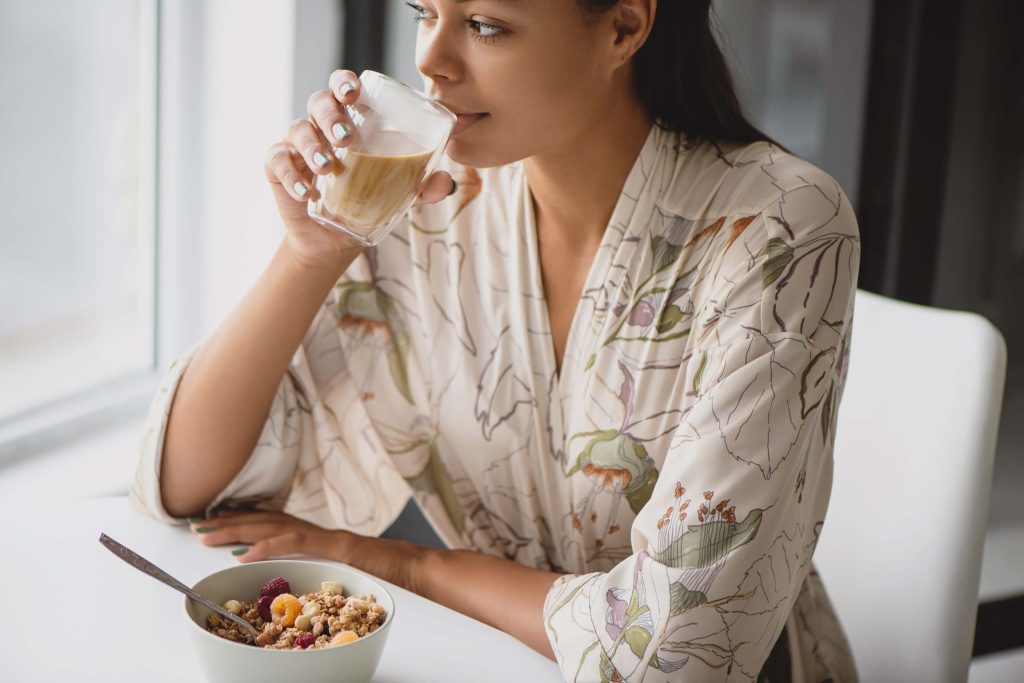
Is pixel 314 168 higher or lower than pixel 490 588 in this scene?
higher

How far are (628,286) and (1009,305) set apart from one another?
1377 millimetres

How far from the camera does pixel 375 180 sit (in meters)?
1.07

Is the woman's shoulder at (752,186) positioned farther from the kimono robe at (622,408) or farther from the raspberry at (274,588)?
the raspberry at (274,588)

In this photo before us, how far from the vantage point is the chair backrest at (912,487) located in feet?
4.12

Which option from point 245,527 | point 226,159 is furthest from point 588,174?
point 226,159

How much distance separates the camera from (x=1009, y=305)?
2.28 meters

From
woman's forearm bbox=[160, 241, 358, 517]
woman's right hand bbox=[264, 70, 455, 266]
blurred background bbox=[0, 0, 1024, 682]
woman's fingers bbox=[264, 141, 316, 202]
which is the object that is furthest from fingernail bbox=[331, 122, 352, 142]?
blurred background bbox=[0, 0, 1024, 682]

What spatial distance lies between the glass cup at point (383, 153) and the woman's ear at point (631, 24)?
30 cm

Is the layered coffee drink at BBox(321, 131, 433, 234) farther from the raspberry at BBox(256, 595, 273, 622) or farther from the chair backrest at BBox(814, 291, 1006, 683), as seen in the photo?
the chair backrest at BBox(814, 291, 1006, 683)

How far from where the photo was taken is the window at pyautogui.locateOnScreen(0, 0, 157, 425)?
70.8 inches

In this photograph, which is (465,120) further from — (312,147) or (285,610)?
(285,610)

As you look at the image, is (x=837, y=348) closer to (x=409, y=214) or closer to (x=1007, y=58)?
(x=409, y=214)

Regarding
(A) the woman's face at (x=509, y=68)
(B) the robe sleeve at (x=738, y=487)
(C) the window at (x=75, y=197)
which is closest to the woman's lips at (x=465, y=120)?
(A) the woman's face at (x=509, y=68)

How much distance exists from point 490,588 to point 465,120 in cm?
52
